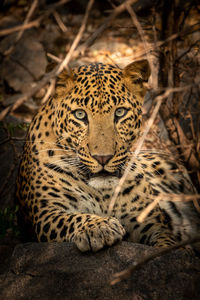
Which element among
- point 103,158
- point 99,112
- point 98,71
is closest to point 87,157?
point 103,158

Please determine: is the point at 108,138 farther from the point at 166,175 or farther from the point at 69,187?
the point at 166,175

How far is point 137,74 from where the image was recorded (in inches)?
181

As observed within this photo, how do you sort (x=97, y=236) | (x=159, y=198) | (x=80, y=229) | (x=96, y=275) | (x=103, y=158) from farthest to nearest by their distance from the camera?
(x=103, y=158) → (x=80, y=229) → (x=97, y=236) → (x=96, y=275) → (x=159, y=198)

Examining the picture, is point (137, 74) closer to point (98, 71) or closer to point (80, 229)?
point (98, 71)

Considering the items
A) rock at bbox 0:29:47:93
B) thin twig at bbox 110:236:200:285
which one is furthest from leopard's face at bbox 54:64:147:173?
rock at bbox 0:29:47:93

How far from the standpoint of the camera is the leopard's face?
13.7 feet

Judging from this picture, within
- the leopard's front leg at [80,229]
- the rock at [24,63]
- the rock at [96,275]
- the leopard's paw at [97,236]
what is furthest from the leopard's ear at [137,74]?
the rock at [24,63]

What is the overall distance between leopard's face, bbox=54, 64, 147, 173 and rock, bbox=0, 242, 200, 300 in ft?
3.08

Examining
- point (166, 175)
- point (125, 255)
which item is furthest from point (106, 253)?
point (166, 175)

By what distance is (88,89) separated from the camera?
14.6 feet

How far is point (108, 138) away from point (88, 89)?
0.69 m

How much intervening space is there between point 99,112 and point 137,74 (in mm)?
681

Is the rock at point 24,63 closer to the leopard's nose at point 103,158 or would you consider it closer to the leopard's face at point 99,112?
the leopard's face at point 99,112

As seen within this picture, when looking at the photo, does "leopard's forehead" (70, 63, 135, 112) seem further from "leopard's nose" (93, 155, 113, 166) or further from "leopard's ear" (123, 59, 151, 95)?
"leopard's nose" (93, 155, 113, 166)
